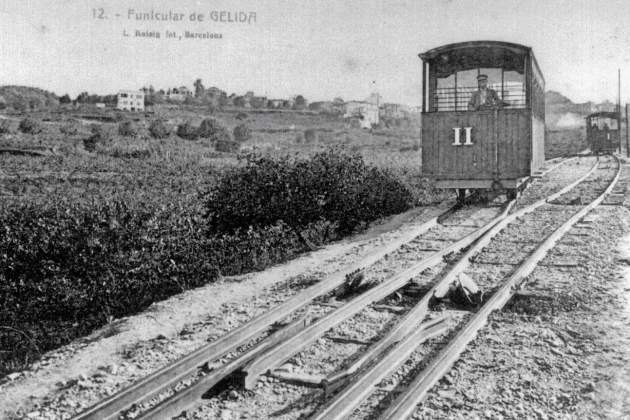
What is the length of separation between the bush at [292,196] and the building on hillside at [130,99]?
8567 cm

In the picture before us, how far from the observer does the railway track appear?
3779 millimetres

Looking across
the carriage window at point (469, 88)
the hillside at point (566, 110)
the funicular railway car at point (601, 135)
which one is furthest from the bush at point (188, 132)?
the hillside at point (566, 110)

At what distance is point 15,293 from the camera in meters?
7.84

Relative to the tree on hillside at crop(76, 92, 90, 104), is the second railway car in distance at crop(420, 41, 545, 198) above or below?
below

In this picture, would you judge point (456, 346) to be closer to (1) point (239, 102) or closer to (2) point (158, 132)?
(2) point (158, 132)

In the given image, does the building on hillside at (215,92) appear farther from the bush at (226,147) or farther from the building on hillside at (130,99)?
the bush at (226,147)

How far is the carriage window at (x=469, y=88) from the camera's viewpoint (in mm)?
13250

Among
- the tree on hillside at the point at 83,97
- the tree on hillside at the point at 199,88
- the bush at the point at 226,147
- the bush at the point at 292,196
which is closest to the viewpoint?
the bush at the point at 292,196

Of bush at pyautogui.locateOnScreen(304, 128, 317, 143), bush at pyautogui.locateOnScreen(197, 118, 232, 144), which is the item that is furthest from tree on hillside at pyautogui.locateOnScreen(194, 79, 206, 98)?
bush at pyautogui.locateOnScreen(197, 118, 232, 144)

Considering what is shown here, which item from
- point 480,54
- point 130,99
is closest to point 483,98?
point 480,54

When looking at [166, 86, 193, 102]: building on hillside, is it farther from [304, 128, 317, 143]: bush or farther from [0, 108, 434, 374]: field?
[0, 108, 434, 374]: field

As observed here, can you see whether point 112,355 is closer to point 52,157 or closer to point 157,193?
point 157,193

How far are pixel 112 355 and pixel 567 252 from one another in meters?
6.21

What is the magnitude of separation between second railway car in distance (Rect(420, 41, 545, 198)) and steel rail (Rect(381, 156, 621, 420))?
16.4 feet
